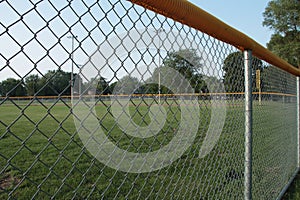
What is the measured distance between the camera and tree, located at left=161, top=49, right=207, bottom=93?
1593 mm

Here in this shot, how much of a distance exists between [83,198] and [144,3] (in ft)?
6.96

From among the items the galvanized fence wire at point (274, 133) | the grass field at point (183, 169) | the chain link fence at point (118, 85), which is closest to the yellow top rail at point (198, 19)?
the chain link fence at point (118, 85)

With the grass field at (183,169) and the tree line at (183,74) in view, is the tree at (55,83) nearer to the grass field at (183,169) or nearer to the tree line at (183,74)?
the tree line at (183,74)

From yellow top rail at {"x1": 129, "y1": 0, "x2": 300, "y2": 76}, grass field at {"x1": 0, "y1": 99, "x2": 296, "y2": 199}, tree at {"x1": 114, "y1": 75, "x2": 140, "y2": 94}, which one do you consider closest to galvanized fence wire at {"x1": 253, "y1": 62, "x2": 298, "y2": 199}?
grass field at {"x1": 0, "y1": 99, "x2": 296, "y2": 199}

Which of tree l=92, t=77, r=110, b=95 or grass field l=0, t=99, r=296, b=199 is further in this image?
grass field l=0, t=99, r=296, b=199

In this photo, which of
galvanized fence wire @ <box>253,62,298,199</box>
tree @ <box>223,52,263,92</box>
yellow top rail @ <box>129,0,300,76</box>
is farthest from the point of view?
galvanized fence wire @ <box>253,62,298,199</box>

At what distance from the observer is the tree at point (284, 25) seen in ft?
75.6

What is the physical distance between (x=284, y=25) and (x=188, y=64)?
Answer: 91.0ft

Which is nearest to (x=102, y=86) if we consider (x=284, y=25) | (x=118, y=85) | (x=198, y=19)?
(x=118, y=85)

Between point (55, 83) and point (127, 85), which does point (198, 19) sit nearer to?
point (127, 85)

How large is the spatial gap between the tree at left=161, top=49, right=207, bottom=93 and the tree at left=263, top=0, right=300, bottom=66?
23769mm

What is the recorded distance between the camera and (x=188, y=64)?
1.80 metres

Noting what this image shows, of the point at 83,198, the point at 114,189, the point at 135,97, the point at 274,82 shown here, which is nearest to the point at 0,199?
the point at 83,198

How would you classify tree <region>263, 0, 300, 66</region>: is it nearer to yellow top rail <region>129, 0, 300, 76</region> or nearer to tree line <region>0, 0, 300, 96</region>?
tree line <region>0, 0, 300, 96</region>
